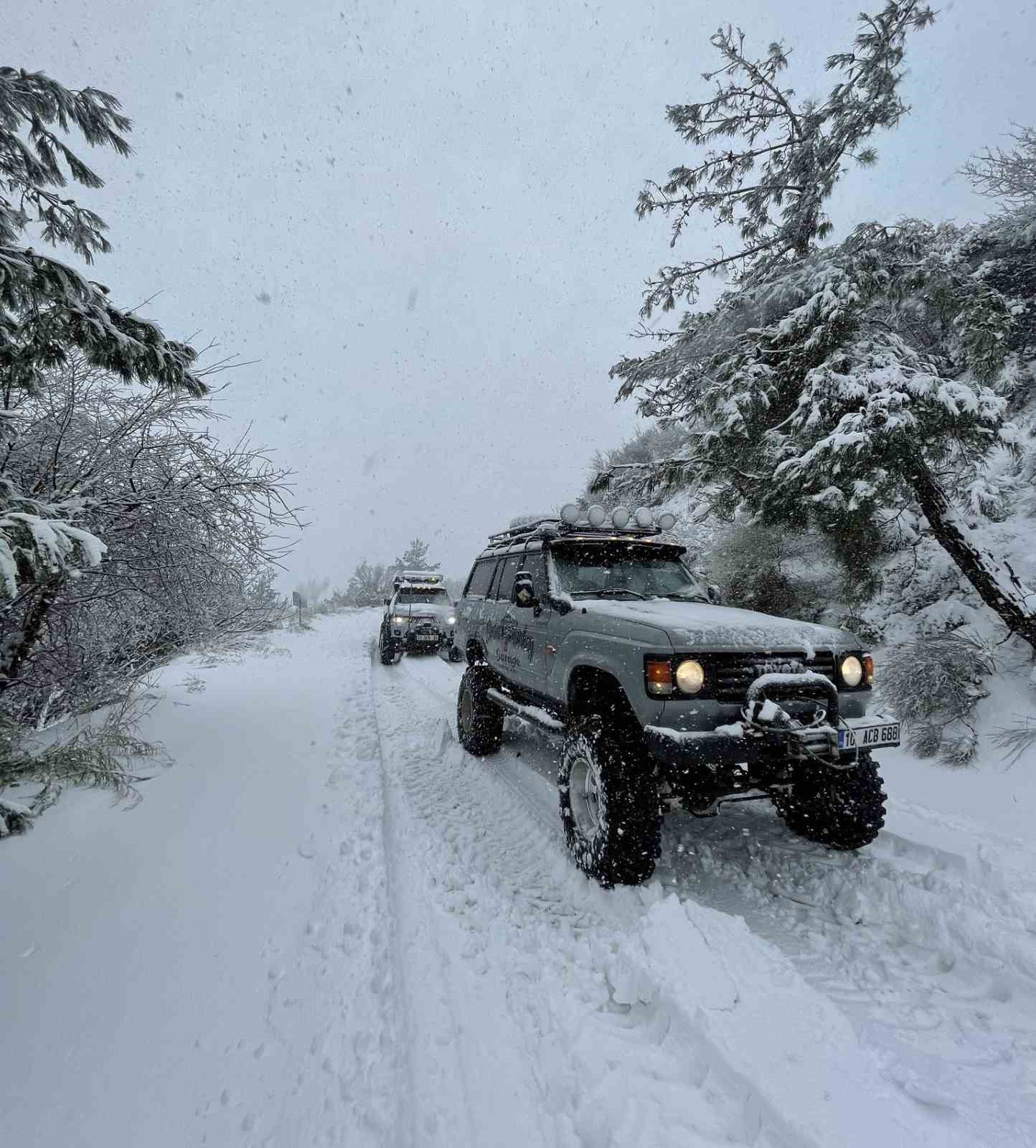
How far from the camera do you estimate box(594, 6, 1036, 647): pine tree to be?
5.26m

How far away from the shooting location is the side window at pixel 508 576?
512cm

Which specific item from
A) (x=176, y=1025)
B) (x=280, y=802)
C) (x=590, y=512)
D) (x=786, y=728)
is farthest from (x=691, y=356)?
(x=176, y=1025)

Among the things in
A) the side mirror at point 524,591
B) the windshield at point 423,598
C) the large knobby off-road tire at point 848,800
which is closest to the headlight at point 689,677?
the large knobby off-road tire at point 848,800

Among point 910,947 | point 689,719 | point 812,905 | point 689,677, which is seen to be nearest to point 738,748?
point 689,719

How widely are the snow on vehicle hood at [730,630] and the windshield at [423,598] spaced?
9.71 m

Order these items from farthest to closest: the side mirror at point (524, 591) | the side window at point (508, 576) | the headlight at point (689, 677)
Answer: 1. the side window at point (508, 576)
2. the side mirror at point (524, 591)
3. the headlight at point (689, 677)

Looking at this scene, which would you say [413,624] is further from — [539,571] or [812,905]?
[812,905]

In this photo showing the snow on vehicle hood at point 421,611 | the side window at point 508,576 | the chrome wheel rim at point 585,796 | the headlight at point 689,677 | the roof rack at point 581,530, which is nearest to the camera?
the headlight at point 689,677

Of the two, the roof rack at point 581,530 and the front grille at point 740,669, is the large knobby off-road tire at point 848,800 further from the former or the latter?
the roof rack at point 581,530

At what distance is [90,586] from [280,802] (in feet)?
8.69

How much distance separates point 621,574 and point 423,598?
9.48 meters

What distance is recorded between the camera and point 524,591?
4.25 meters

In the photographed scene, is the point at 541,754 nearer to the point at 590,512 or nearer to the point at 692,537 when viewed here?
the point at 590,512

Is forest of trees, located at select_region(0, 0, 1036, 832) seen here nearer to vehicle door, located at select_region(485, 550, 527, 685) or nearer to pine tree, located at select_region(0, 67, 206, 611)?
pine tree, located at select_region(0, 67, 206, 611)
